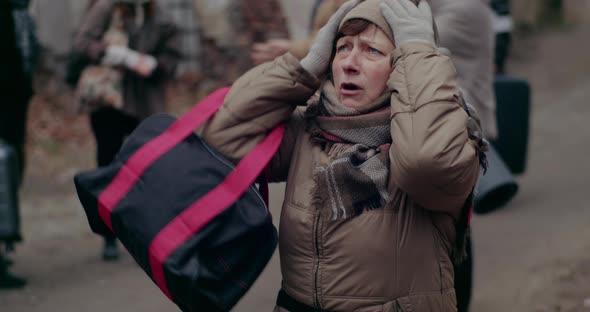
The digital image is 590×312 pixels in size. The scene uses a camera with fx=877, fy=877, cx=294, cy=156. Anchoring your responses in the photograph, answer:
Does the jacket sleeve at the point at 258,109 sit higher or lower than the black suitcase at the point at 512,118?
higher

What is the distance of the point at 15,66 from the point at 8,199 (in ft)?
4.84

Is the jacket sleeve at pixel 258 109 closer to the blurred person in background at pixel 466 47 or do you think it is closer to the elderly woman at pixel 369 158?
the elderly woman at pixel 369 158

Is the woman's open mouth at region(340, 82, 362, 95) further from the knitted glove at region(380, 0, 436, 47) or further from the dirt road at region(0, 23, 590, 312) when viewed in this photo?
the dirt road at region(0, 23, 590, 312)

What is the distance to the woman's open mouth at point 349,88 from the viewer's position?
279cm

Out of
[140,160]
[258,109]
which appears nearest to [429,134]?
[258,109]

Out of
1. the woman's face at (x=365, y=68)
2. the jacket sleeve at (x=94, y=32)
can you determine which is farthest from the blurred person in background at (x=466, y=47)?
the jacket sleeve at (x=94, y=32)

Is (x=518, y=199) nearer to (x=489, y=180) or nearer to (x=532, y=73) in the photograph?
(x=489, y=180)

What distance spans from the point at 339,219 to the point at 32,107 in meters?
8.30

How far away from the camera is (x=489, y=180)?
4359 mm

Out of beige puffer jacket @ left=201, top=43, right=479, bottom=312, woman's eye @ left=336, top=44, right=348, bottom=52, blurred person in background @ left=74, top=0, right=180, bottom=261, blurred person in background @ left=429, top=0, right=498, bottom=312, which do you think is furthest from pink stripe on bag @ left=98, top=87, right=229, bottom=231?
blurred person in background @ left=74, top=0, right=180, bottom=261

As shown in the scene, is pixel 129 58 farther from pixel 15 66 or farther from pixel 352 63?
pixel 352 63

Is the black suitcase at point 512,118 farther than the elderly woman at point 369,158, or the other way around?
the black suitcase at point 512,118

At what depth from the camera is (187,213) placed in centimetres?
259

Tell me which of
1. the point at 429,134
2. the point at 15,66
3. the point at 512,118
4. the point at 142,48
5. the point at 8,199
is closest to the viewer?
the point at 429,134
